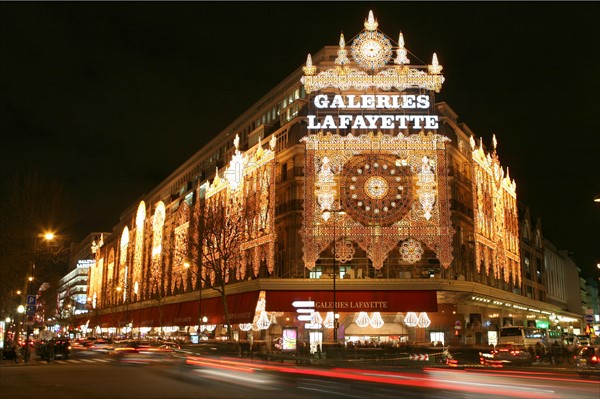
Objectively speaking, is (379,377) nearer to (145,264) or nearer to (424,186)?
(424,186)

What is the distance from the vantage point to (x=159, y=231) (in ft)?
317

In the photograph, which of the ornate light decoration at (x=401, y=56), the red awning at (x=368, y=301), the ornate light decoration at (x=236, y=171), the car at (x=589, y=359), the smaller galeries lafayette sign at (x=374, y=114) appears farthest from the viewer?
the ornate light decoration at (x=236, y=171)

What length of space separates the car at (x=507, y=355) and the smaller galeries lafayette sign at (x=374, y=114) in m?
23.5

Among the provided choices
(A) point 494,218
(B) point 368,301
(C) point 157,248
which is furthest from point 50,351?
(C) point 157,248

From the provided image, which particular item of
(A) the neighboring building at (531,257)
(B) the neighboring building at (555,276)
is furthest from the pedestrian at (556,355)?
(B) the neighboring building at (555,276)

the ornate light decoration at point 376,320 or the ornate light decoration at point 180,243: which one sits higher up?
the ornate light decoration at point 180,243

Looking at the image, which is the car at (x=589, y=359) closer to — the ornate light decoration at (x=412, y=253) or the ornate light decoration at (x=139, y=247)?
the ornate light decoration at (x=412, y=253)

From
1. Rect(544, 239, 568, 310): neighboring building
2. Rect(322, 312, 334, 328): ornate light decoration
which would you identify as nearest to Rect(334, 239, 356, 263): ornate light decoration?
Rect(322, 312, 334, 328): ornate light decoration

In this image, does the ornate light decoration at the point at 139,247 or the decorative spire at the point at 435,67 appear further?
the ornate light decoration at the point at 139,247

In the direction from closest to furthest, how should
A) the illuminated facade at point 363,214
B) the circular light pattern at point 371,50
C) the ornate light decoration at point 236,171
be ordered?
the illuminated facade at point 363,214
the circular light pattern at point 371,50
the ornate light decoration at point 236,171

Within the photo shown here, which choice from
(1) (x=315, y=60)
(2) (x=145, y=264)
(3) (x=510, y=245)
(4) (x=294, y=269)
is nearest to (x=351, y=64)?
(1) (x=315, y=60)

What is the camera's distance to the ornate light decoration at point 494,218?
2522 inches

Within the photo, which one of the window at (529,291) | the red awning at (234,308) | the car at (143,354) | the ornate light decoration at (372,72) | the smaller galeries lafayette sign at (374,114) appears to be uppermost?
the ornate light decoration at (372,72)

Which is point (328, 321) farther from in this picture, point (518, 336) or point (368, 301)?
point (518, 336)
